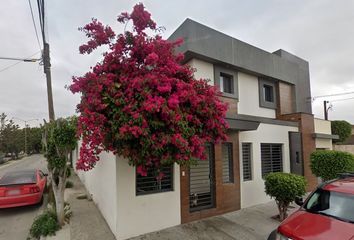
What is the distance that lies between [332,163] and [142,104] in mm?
7905

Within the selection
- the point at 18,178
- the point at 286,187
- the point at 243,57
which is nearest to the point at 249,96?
the point at 243,57

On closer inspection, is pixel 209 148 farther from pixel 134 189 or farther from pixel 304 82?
pixel 304 82

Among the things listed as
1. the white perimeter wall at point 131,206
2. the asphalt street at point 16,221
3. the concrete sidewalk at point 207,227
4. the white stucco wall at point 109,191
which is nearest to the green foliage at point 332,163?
the concrete sidewalk at point 207,227

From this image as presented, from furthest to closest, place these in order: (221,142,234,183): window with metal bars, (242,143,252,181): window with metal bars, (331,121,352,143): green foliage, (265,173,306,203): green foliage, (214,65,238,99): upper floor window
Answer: (331,121,352,143): green foliage < (214,65,238,99): upper floor window < (242,143,252,181): window with metal bars < (221,142,234,183): window with metal bars < (265,173,306,203): green foliage

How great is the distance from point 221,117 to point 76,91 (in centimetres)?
335

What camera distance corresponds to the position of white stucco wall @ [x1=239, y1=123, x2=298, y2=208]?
8344mm

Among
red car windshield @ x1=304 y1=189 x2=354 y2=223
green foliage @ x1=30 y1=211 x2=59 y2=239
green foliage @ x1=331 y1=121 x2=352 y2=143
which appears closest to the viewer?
red car windshield @ x1=304 y1=189 x2=354 y2=223

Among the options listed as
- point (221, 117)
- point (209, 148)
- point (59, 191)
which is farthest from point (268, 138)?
point (59, 191)

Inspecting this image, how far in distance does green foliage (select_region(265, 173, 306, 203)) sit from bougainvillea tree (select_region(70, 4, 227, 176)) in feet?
8.41

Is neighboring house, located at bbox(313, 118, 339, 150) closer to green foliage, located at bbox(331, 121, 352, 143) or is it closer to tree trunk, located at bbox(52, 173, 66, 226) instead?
green foliage, located at bbox(331, 121, 352, 143)

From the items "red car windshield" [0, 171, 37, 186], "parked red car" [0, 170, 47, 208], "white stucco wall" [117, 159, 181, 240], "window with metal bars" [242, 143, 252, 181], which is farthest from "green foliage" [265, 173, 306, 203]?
"red car windshield" [0, 171, 37, 186]

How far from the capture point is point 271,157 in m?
9.77

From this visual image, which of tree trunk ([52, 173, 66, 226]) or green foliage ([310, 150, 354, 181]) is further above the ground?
green foliage ([310, 150, 354, 181])

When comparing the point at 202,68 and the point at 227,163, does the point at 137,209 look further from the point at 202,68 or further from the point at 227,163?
the point at 202,68
